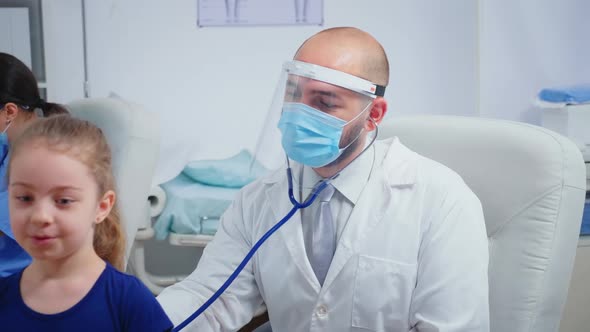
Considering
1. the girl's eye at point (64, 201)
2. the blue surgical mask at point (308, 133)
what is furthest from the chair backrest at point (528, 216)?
the girl's eye at point (64, 201)

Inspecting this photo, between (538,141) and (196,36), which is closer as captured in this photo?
(538,141)

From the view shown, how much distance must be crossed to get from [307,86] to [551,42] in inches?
65.4

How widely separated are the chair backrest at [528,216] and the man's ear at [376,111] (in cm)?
24

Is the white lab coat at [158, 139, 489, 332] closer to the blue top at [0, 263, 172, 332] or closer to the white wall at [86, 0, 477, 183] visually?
the blue top at [0, 263, 172, 332]

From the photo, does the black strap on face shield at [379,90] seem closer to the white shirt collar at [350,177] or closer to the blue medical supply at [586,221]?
the white shirt collar at [350,177]

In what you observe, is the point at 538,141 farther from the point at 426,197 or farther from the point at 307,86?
the point at 307,86

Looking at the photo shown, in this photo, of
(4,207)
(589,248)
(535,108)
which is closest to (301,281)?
(4,207)

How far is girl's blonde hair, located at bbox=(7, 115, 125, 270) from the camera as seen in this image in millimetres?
930

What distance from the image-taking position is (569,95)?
2.22m

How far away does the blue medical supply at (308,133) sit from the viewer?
1.28 metres

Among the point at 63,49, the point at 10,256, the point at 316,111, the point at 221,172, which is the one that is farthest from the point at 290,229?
the point at 63,49

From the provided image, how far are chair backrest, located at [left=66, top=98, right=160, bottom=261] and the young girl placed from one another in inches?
30.0

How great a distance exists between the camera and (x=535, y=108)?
100 inches

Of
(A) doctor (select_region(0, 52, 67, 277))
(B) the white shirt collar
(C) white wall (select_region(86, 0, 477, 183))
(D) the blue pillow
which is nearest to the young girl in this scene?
(B) the white shirt collar
